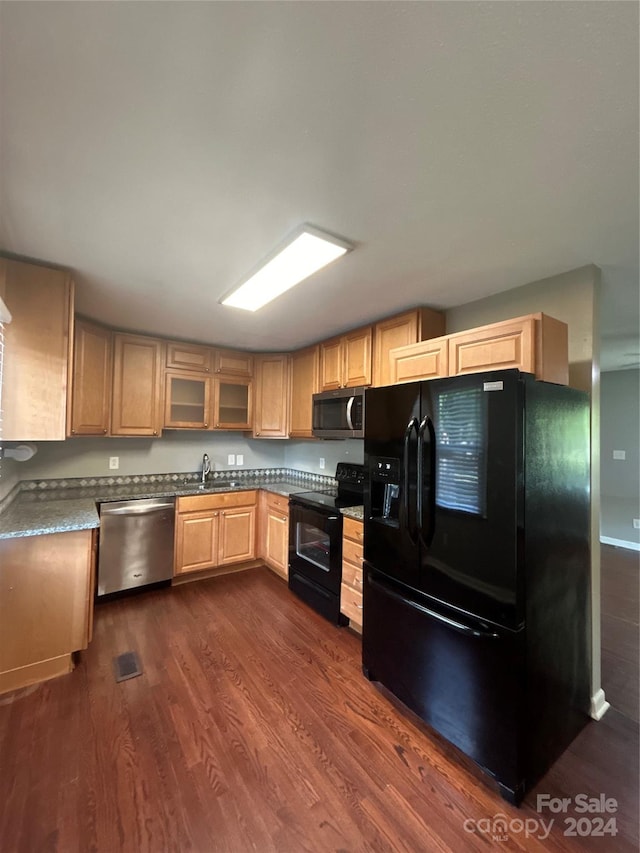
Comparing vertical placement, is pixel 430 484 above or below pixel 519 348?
below

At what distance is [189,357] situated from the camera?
3.55 meters

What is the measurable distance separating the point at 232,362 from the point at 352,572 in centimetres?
255

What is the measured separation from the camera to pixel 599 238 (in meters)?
Result: 1.57

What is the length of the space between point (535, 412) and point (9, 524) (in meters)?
2.77

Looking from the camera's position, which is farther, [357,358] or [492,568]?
[357,358]

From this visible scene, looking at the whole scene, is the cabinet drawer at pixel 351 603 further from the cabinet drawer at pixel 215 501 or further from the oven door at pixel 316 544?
the cabinet drawer at pixel 215 501

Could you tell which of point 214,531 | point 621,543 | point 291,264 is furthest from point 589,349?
point 621,543

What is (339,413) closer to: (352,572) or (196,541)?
(352,572)

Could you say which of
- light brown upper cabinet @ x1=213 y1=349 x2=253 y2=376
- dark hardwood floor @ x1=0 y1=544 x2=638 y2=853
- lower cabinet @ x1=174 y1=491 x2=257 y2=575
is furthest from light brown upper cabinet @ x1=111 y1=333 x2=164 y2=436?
dark hardwood floor @ x1=0 y1=544 x2=638 y2=853

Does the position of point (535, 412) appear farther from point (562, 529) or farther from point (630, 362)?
point (630, 362)

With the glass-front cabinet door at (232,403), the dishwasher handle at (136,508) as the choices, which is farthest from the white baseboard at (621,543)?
the dishwasher handle at (136,508)

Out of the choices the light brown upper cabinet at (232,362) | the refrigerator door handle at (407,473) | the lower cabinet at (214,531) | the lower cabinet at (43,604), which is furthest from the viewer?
the light brown upper cabinet at (232,362)

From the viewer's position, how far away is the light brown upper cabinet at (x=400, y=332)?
244 cm

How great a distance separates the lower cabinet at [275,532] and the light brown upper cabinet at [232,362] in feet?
4.57
